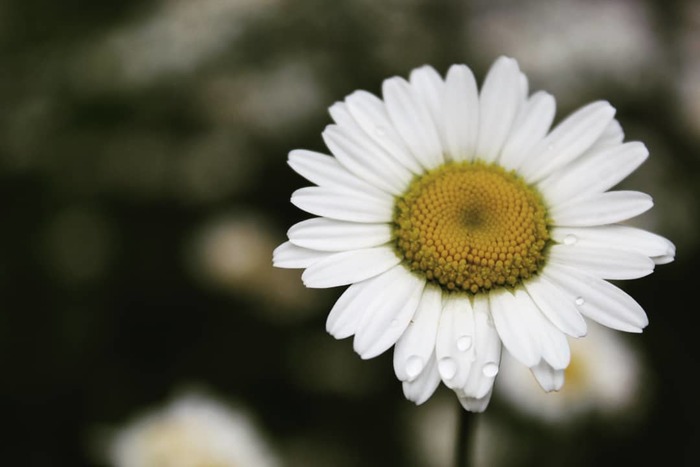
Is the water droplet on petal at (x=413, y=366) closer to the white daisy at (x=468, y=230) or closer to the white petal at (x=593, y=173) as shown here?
the white daisy at (x=468, y=230)

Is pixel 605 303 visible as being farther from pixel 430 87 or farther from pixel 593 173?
pixel 430 87

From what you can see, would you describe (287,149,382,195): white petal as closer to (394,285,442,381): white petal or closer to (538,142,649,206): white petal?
(394,285,442,381): white petal

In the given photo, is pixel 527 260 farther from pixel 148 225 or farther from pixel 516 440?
pixel 148 225

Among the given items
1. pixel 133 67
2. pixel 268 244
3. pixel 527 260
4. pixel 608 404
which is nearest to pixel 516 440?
pixel 608 404

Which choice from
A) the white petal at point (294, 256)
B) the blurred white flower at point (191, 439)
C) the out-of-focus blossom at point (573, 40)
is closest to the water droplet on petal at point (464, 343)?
the white petal at point (294, 256)

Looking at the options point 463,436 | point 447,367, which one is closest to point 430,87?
point 447,367

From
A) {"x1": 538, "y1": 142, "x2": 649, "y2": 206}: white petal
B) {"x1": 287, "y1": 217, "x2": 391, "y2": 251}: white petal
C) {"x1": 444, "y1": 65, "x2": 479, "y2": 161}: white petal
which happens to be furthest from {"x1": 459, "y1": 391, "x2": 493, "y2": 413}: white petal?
{"x1": 444, "y1": 65, "x2": 479, "y2": 161}: white petal
